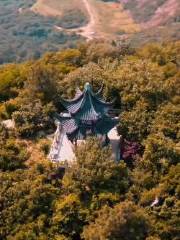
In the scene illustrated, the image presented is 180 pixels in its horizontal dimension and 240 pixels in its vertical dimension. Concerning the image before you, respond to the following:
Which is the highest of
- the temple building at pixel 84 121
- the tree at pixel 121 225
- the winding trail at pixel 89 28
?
the winding trail at pixel 89 28

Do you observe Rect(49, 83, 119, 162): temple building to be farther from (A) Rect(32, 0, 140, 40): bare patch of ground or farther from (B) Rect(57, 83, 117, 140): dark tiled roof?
(A) Rect(32, 0, 140, 40): bare patch of ground

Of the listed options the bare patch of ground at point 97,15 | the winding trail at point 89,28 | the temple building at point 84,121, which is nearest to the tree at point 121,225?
the temple building at point 84,121

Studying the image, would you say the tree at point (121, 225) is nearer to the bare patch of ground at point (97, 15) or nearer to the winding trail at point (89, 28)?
the bare patch of ground at point (97, 15)

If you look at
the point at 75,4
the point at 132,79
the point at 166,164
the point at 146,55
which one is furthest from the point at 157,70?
the point at 75,4

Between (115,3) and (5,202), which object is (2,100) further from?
(115,3)

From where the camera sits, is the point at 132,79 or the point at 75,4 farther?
the point at 75,4

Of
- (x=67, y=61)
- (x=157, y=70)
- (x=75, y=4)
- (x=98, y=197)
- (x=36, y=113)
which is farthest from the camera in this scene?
(x=75, y=4)
